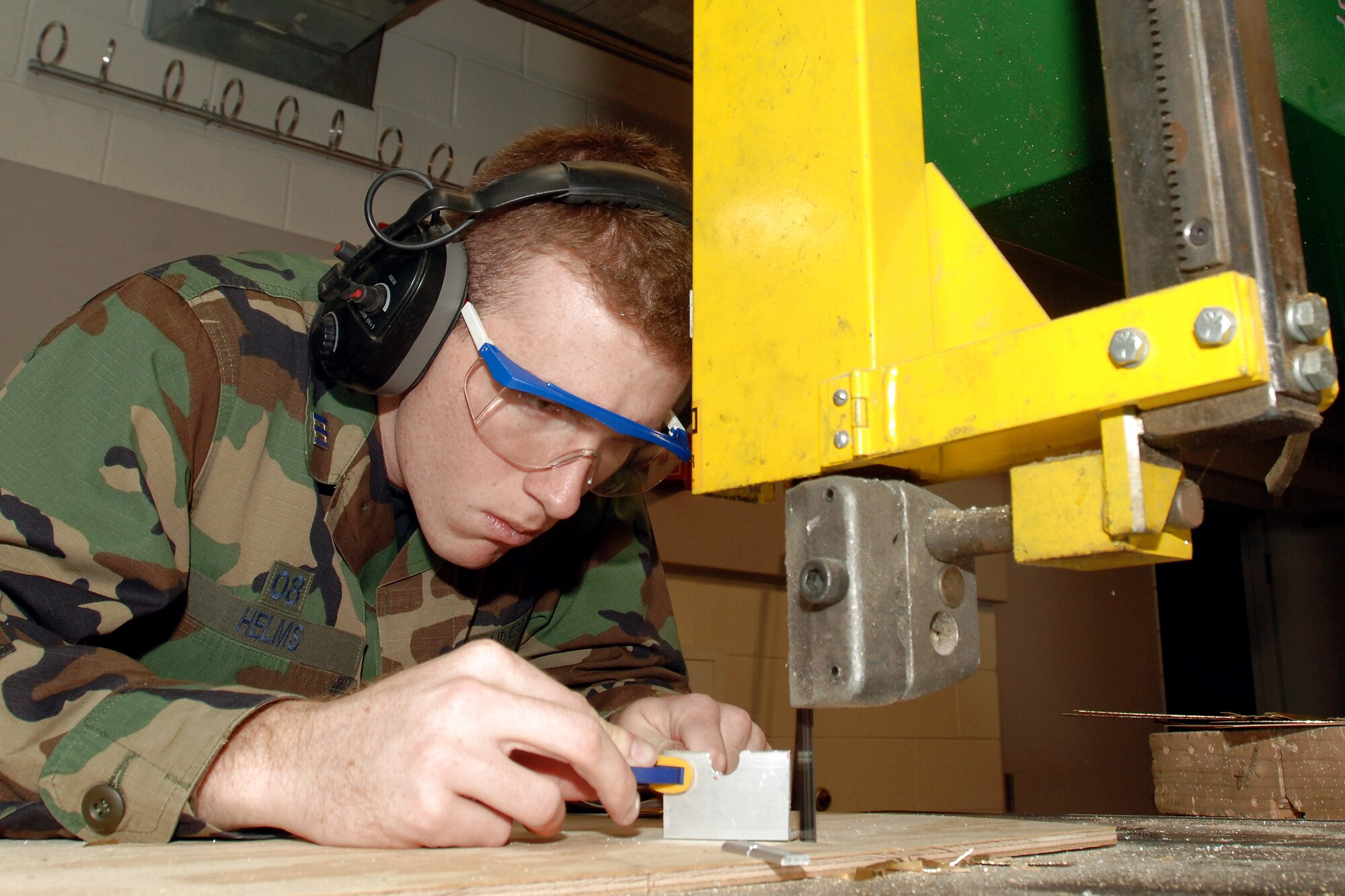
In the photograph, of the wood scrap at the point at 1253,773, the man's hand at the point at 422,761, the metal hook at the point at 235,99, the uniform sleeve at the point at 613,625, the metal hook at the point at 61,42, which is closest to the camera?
the man's hand at the point at 422,761

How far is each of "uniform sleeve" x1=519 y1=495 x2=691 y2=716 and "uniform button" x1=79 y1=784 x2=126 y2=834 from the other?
87 cm

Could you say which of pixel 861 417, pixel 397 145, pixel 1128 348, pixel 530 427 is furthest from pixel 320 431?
pixel 397 145

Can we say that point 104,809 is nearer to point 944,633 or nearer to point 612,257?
point 944,633

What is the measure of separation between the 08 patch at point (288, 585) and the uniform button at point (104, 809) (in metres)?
0.49

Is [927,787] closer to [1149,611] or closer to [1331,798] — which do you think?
[1149,611]

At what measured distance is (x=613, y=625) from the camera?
175 cm

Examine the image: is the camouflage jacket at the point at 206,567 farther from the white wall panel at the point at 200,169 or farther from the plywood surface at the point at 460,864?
the white wall panel at the point at 200,169

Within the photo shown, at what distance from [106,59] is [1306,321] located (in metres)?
2.65

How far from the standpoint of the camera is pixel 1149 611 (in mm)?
4410

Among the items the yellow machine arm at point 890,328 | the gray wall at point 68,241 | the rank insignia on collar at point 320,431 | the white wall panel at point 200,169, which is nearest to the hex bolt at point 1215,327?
the yellow machine arm at point 890,328

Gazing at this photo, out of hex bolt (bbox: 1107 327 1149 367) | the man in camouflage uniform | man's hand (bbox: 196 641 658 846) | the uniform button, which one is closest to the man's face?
the man in camouflage uniform

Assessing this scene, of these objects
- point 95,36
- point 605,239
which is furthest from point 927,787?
point 95,36

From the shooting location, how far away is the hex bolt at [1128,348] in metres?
0.63

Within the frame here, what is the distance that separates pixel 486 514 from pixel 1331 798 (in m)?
1.31
